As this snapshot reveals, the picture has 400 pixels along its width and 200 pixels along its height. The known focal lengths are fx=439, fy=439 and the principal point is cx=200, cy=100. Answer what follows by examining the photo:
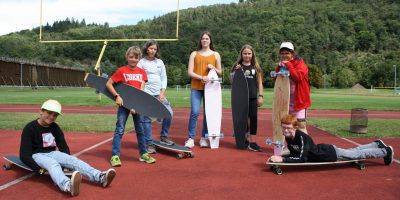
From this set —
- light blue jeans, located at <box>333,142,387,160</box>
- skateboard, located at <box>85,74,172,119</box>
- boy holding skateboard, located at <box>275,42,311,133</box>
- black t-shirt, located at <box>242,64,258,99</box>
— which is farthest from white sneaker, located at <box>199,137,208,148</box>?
light blue jeans, located at <box>333,142,387,160</box>

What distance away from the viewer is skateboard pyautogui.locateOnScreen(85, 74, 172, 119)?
6.76 m

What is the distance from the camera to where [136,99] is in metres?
6.79

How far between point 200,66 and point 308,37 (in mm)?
145692

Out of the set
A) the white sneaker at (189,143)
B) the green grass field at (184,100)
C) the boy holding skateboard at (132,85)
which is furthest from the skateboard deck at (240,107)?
the green grass field at (184,100)

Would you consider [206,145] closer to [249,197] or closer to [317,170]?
[317,170]

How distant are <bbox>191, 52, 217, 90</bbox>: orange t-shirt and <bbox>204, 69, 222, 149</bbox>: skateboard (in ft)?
0.38

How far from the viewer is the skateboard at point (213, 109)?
8375 mm

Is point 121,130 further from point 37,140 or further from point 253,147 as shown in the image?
point 253,147

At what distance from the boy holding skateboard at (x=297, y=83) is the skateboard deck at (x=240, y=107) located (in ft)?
3.93

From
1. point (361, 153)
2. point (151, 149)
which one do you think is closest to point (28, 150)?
point (151, 149)

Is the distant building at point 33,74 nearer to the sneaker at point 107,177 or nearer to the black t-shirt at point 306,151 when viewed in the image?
the sneaker at point 107,177

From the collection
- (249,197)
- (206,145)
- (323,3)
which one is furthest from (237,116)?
(323,3)

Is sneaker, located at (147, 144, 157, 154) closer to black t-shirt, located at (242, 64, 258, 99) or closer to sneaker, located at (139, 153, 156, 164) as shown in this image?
sneaker, located at (139, 153, 156, 164)

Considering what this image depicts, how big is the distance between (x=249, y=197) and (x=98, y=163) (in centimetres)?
284
